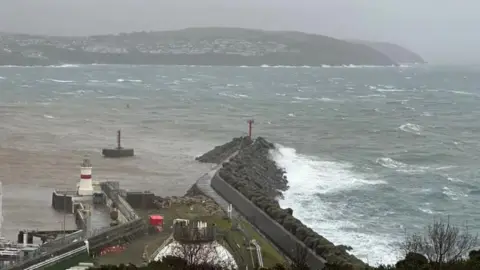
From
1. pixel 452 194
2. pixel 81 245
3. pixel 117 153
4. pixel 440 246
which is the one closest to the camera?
pixel 440 246

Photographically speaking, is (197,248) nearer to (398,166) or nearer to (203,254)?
(203,254)

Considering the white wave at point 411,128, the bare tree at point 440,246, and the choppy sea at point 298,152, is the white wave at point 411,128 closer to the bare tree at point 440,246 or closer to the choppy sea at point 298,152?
the choppy sea at point 298,152

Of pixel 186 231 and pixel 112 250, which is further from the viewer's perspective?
pixel 112 250

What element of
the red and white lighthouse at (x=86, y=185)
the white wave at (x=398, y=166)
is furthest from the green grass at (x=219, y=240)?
the white wave at (x=398, y=166)

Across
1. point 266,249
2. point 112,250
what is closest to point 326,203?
point 266,249

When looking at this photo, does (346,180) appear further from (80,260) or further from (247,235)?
(80,260)

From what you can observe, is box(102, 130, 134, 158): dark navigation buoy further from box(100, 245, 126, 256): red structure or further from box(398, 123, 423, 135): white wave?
box(398, 123, 423, 135): white wave
